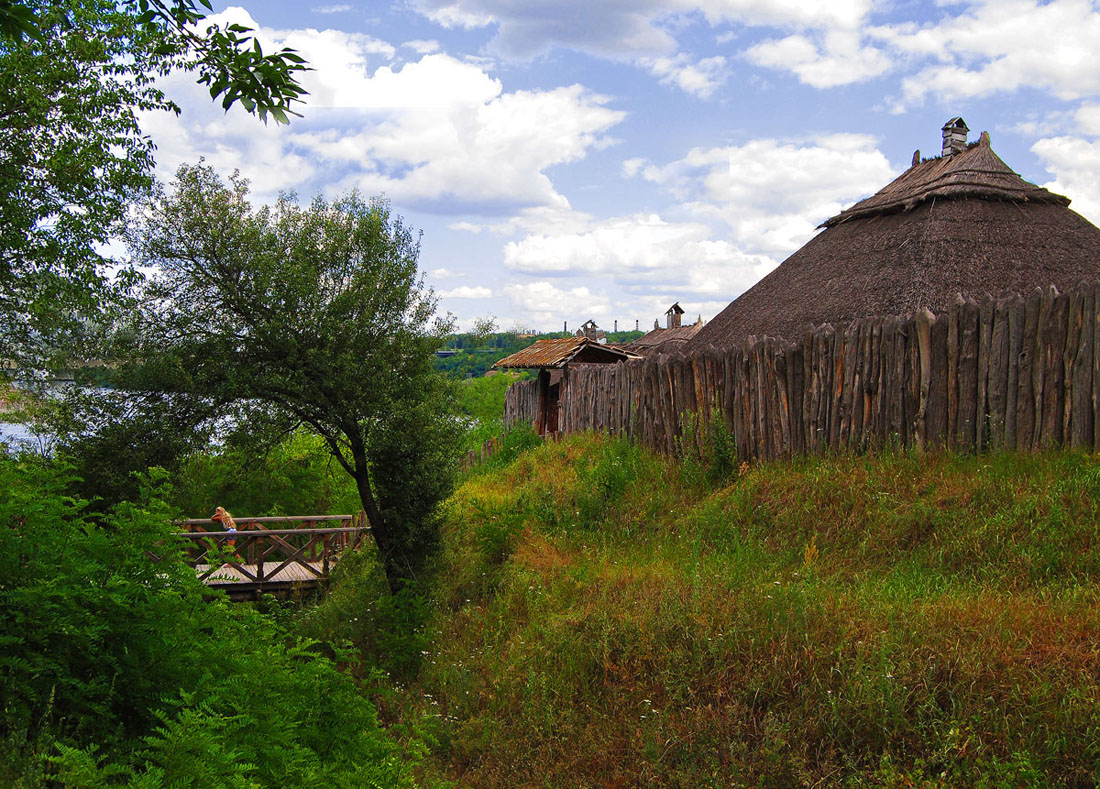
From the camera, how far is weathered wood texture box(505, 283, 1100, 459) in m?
6.73

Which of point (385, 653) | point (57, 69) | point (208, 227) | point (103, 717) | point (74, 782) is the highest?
point (57, 69)

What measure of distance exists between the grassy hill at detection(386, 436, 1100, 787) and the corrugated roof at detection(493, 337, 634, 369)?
37.8ft

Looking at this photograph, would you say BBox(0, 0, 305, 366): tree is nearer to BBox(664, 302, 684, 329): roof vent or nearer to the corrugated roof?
the corrugated roof

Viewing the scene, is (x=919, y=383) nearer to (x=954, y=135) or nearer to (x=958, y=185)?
(x=958, y=185)

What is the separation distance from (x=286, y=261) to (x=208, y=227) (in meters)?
0.97

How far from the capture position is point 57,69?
10133mm

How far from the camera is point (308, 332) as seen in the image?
9.54 meters

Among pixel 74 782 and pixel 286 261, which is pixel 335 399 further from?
pixel 74 782

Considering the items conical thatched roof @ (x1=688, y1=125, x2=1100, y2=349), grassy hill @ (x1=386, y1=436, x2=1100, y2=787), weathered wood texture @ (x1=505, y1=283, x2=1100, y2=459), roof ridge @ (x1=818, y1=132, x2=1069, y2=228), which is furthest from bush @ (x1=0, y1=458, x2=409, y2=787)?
roof ridge @ (x1=818, y1=132, x2=1069, y2=228)

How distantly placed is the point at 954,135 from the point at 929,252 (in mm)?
5350

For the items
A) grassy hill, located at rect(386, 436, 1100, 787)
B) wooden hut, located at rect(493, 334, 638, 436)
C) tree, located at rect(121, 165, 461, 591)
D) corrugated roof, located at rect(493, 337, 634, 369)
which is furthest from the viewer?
corrugated roof, located at rect(493, 337, 634, 369)

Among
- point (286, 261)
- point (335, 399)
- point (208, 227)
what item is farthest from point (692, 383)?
point (208, 227)

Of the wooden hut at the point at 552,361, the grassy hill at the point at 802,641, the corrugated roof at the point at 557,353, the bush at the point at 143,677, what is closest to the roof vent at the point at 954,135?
the wooden hut at the point at 552,361

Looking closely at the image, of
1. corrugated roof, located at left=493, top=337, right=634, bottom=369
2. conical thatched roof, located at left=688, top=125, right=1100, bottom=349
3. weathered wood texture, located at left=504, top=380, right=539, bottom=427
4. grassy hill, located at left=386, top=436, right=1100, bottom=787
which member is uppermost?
conical thatched roof, located at left=688, top=125, right=1100, bottom=349
